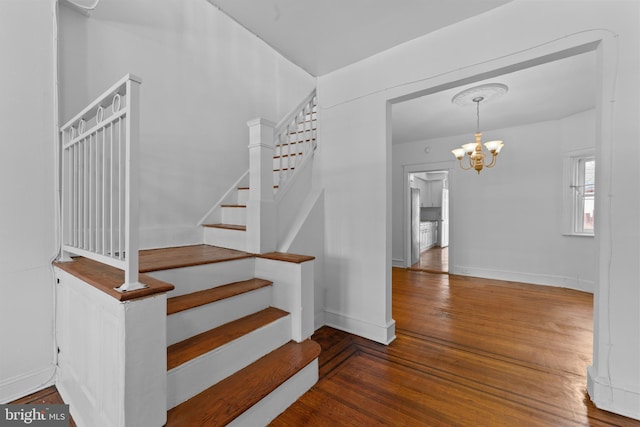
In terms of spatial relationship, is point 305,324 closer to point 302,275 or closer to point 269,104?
point 302,275

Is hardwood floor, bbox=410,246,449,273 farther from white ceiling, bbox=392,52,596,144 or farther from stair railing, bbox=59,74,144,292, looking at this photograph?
stair railing, bbox=59,74,144,292

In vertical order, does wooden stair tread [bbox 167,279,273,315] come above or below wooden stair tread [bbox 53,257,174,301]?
below

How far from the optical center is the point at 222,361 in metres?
1.51

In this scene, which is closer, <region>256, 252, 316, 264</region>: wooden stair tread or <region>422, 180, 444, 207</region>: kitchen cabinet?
<region>256, 252, 316, 264</region>: wooden stair tread

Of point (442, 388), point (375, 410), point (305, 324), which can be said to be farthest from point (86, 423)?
point (442, 388)

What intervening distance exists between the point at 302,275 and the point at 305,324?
37 centimetres

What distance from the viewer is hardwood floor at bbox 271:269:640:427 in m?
1.54

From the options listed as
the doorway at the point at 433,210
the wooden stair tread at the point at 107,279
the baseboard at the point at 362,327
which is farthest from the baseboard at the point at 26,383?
the doorway at the point at 433,210

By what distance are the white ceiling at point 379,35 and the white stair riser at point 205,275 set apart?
76.4 inches

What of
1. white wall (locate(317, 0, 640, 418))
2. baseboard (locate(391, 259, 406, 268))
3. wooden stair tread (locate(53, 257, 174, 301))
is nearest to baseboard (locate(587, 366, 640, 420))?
white wall (locate(317, 0, 640, 418))

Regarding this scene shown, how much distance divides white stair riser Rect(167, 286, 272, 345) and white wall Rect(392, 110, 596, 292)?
14.4ft

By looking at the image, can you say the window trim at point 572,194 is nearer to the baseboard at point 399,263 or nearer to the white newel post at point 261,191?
the baseboard at point 399,263

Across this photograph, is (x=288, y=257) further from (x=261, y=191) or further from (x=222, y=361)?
(x=222, y=361)

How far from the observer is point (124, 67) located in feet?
7.70
